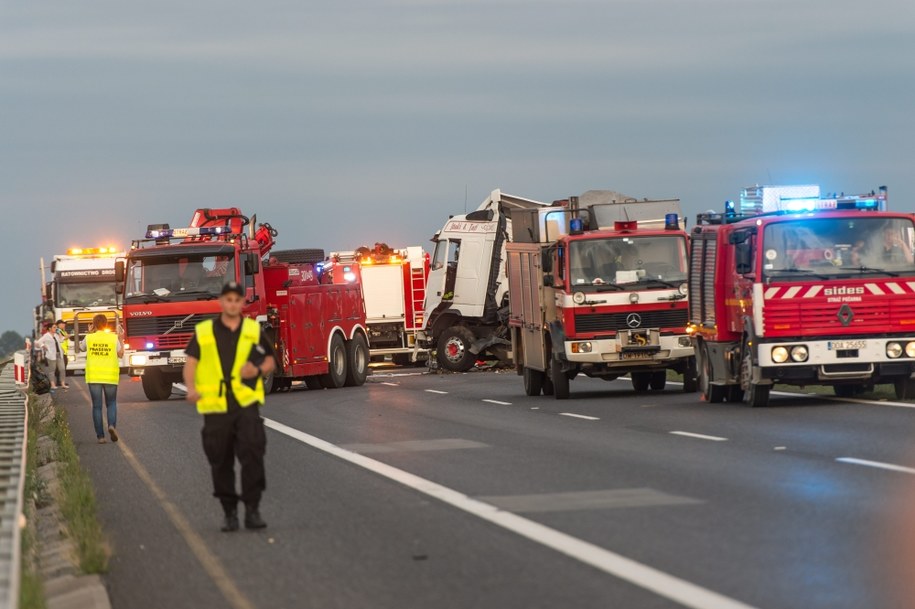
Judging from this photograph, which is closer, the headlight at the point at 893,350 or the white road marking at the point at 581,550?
the white road marking at the point at 581,550

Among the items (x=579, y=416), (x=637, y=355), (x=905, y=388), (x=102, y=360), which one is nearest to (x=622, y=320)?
(x=637, y=355)

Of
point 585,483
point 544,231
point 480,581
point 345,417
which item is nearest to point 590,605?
point 480,581

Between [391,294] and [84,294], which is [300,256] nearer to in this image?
[391,294]

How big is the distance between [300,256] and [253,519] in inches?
1026

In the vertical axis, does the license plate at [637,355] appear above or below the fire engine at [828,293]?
below

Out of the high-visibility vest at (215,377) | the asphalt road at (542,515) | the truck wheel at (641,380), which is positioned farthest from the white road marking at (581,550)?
the truck wheel at (641,380)

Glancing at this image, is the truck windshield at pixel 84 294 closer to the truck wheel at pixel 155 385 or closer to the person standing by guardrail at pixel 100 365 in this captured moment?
the truck wheel at pixel 155 385

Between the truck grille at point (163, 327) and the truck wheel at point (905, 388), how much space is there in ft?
47.4

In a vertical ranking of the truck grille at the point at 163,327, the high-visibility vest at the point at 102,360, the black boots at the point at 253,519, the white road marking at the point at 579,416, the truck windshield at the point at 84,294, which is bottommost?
the black boots at the point at 253,519

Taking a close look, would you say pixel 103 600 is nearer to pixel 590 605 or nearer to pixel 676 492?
pixel 590 605

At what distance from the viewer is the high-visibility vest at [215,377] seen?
40.8ft

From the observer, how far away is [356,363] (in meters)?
39.9

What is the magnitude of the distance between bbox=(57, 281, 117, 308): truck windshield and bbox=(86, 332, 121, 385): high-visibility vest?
29060 mm

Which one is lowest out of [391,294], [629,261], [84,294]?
[629,261]
